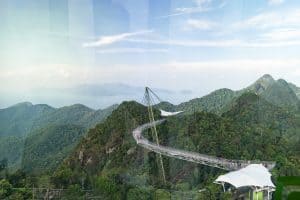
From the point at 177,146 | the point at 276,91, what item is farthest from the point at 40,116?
the point at 276,91

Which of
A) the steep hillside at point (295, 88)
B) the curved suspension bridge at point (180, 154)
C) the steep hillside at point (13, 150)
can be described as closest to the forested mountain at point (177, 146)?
the curved suspension bridge at point (180, 154)

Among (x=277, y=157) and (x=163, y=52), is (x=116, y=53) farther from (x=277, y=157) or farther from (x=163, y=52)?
(x=277, y=157)

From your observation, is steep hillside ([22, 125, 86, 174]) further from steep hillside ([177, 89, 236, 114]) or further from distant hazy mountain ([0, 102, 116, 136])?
steep hillside ([177, 89, 236, 114])

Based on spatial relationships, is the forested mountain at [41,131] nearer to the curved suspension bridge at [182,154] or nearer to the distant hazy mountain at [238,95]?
the curved suspension bridge at [182,154]

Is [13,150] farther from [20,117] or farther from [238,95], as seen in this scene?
[238,95]

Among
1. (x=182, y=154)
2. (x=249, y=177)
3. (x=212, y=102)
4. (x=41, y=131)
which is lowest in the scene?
(x=249, y=177)

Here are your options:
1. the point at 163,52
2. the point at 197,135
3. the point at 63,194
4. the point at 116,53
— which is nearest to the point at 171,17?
the point at 163,52
